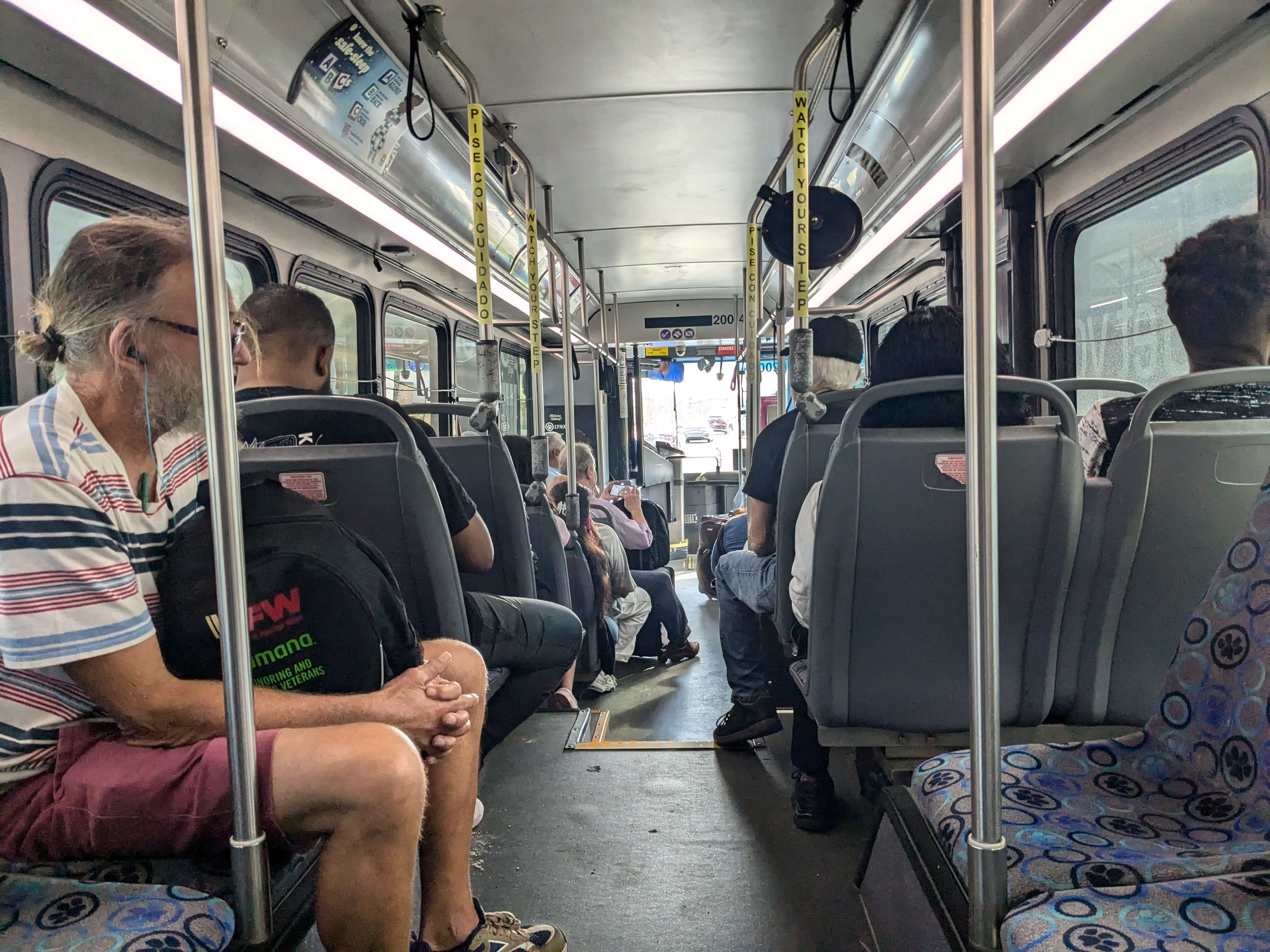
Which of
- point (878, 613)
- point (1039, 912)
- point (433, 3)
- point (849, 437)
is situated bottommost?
point (1039, 912)

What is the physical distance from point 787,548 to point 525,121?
261 centimetres

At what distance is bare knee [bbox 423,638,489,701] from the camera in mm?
1567

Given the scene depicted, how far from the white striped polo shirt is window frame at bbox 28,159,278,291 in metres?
1.02

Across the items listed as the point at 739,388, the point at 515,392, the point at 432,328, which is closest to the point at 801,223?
the point at 739,388

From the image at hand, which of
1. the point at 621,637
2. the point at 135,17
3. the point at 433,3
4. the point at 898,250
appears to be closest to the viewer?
the point at 135,17

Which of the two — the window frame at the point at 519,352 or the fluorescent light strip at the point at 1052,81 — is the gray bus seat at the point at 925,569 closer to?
the fluorescent light strip at the point at 1052,81

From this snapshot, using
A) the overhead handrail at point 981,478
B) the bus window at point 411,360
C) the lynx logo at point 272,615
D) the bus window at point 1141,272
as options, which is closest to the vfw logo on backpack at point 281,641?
the lynx logo at point 272,615

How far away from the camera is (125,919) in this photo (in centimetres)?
90

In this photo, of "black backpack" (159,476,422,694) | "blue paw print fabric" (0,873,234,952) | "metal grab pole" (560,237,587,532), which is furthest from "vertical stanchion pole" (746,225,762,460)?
"blue paw print fabric" (0,873,234,952)

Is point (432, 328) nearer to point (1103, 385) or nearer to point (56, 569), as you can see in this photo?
point (1103, 385)

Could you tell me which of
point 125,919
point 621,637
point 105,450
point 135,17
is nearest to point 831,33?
point 135,17

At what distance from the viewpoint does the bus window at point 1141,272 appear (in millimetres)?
2713

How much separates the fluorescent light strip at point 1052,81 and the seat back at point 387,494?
1.32 meters

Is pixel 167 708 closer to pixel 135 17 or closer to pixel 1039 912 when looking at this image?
pixel 1039 912
